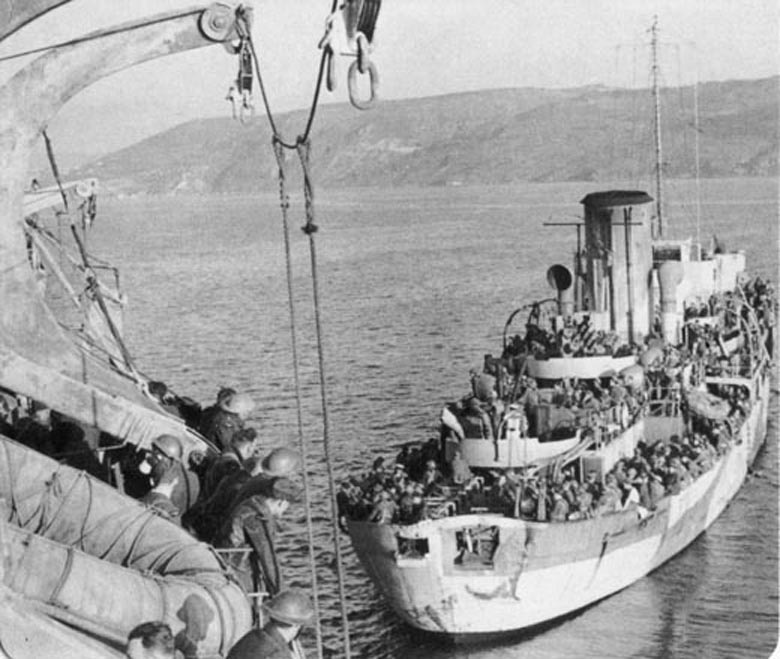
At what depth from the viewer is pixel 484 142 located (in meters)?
86.7

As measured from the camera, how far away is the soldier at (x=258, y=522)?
8.25 metres

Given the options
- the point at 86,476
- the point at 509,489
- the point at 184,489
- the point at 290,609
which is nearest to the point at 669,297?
the point at 509,489

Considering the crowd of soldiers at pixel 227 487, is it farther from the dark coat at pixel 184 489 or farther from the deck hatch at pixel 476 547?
the deck hatch at pixel 476 547

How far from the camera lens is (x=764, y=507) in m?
30.8

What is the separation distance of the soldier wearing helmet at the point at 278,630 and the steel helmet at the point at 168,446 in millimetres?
1935

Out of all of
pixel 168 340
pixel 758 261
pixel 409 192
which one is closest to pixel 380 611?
pixel 168 340

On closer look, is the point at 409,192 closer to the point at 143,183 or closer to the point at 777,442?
the point at 143,183

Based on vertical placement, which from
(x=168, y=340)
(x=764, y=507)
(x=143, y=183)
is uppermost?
(x=143, y=183)

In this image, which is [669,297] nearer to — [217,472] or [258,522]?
[217,472]

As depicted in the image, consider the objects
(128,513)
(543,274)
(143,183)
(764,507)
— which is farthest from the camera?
(143,183)

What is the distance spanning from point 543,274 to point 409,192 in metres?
49.0

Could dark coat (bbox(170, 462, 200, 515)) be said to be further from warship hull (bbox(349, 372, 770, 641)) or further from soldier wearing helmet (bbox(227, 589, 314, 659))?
warship hull (bbox(349, 372, 770, 641))

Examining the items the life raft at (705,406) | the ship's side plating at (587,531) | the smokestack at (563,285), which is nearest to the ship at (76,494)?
the ship's side plating at (587,531)

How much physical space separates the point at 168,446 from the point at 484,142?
79498mm
